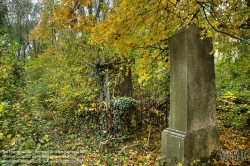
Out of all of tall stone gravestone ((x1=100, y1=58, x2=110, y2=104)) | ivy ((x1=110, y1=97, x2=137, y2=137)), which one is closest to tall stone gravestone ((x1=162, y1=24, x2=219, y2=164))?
ivy ((x1=110, y1=97, x2=137, y2=137))

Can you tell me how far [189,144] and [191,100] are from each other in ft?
2.56

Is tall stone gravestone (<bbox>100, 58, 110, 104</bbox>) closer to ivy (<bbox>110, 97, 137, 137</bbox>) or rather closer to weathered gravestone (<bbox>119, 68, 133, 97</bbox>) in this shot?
weathered gravestone (<bbox>119, 68, 133, 97</bbox>)

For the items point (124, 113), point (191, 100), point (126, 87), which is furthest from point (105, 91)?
point (191, 100)

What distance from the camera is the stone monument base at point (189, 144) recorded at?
317 cm

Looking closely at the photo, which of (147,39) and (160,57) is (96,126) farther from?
(147,39)

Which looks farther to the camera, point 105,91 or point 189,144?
point 105,91

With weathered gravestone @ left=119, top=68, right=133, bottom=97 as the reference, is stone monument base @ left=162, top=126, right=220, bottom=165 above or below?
below

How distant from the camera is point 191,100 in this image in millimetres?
3238

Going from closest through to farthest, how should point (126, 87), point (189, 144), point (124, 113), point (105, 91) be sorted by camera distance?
point (189, 144)
point (124, 113)
point (105, 91)
point (126, 87)

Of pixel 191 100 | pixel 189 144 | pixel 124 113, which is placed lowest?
pixel 189 144

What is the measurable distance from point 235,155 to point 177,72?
185cm

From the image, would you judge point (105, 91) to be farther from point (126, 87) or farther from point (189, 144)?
point (189, 144)

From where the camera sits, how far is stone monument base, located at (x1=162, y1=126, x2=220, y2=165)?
3.17 m

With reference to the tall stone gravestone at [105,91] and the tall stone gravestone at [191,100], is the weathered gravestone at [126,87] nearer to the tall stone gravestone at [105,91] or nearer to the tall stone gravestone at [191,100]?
the tall stone gravestone at [105,91]
